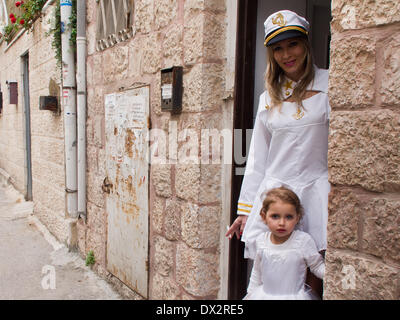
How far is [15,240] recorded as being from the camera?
503 centimetres

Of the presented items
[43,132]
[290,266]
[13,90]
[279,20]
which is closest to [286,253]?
[290,266]

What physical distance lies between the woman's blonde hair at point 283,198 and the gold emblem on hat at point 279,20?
711 millimetres

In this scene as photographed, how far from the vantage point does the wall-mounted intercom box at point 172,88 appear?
241cm

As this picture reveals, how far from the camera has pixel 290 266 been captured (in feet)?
5.39

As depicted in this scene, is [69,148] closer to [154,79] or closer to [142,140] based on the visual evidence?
[142,140]

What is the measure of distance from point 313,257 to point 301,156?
429mm

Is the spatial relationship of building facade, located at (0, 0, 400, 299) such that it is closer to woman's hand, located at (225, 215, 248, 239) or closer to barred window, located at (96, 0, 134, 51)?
barred window, located at (96, 0, 134, 51)

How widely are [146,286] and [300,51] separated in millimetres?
2094

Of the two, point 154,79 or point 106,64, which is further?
point 106,64

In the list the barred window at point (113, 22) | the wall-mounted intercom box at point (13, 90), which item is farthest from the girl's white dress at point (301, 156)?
the wall-mounted intercom box at point (13, 90)

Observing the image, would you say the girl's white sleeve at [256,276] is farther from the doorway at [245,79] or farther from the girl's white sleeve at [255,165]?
the doorway at [245,79]

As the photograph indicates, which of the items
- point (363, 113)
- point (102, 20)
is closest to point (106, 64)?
point (102, 20)

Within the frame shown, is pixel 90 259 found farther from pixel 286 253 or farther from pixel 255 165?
pixel 286 253

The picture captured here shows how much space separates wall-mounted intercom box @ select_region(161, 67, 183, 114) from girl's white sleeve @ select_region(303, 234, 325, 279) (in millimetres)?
1217
